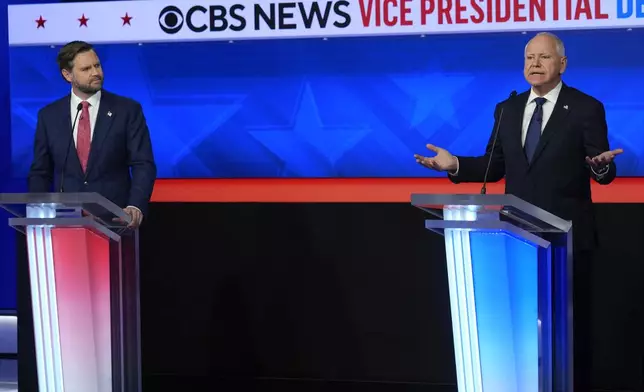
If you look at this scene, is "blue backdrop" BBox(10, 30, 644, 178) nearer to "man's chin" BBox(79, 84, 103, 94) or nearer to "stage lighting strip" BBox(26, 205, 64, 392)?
"man's chin" BBox(79, 84, 103, 94)

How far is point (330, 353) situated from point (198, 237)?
78 centimetres

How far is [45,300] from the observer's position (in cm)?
288

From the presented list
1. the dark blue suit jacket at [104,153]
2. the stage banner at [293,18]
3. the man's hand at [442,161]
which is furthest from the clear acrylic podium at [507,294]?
the stage banner at [293,18]

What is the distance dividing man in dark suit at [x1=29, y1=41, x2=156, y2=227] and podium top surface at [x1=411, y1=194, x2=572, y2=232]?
4.22 feet

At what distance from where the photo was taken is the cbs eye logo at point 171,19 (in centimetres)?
487

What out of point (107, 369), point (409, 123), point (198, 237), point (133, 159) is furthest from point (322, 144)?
point (107, 369)

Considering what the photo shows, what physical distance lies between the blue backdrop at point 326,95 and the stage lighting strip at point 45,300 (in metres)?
2.05

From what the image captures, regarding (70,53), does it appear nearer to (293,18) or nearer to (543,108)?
(293,18)

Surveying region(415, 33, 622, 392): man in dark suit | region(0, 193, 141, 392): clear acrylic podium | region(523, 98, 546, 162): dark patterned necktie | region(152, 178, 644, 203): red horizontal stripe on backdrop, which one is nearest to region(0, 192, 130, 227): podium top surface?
region(0, 193, 141, 392): clear acrylic podium

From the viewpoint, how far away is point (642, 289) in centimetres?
412

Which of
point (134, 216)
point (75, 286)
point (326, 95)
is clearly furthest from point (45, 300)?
point (326, 95)

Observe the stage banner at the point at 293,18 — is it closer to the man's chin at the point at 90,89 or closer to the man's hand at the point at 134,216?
the man's chin at the point at 90,89

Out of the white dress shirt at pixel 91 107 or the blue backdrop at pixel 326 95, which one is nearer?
the white dress shirt at pixel 91 107

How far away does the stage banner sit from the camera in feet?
14.7
